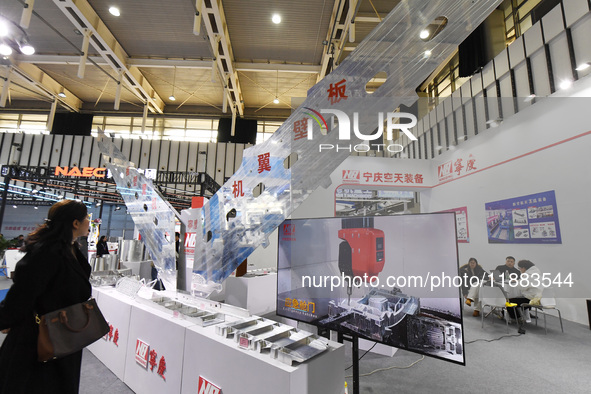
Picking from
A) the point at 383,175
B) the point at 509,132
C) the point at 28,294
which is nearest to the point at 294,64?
the point at 383,175

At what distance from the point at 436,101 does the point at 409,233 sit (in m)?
7.02

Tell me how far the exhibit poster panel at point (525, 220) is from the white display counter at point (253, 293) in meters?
3.89

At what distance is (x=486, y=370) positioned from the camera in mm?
2494

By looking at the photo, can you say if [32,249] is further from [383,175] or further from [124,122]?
[124,122]

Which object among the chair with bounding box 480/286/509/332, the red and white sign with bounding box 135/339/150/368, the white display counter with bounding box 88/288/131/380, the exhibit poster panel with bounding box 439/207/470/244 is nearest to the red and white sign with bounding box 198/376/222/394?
the red and white sign with bounding box 135/339/150/368

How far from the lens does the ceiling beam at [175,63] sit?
7.48 meters

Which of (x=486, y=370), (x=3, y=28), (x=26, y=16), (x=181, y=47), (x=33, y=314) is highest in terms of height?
(x=181, y=47)

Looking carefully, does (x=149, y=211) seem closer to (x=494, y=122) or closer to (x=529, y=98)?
(x=494, y=122)

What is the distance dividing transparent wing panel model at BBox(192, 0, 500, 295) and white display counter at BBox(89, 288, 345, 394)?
56cm

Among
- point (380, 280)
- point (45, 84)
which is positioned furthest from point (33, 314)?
point (45, 84)

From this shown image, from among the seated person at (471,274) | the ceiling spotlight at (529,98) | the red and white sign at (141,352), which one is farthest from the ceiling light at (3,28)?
the seated person at (471,274)

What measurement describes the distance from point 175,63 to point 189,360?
8181 mm

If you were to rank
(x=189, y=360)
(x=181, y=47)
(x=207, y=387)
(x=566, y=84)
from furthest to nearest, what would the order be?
1. (x=181, y=47)
2. (x=566, y=84)
3. (x=189, y=360)
4. (x=207, y=387)

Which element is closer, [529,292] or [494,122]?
[529,292]
